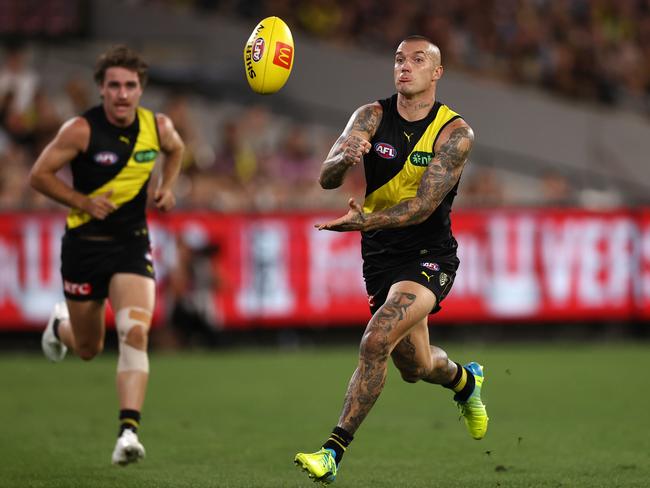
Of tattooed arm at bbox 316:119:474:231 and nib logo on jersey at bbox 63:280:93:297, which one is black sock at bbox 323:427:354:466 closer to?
tattooed arm at bbox 316:119:474:231

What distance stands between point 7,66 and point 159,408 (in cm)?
875

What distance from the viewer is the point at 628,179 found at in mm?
A: 20703

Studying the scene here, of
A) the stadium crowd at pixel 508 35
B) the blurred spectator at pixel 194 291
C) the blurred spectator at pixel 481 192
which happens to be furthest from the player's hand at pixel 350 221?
the stadium crowd at pixel 508 35

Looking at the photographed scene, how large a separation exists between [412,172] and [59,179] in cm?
266

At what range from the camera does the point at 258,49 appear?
7945 mm

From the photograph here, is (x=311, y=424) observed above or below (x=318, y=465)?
below

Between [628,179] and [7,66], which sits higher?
[7,66]

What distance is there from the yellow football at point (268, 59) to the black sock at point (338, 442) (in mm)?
2311

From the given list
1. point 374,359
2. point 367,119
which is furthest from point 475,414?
point 367,119

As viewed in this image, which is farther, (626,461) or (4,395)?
(4,395)

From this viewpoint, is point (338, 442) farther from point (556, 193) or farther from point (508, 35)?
point (508, 35)

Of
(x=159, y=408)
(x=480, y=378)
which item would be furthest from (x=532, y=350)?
(x=480, y=378)

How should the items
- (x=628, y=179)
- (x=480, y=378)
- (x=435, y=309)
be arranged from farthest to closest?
(x=628, y=179) < (x=480, y=378) < (x=435, y=309)

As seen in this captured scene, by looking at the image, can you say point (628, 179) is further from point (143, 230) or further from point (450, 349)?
point (143, 230)
